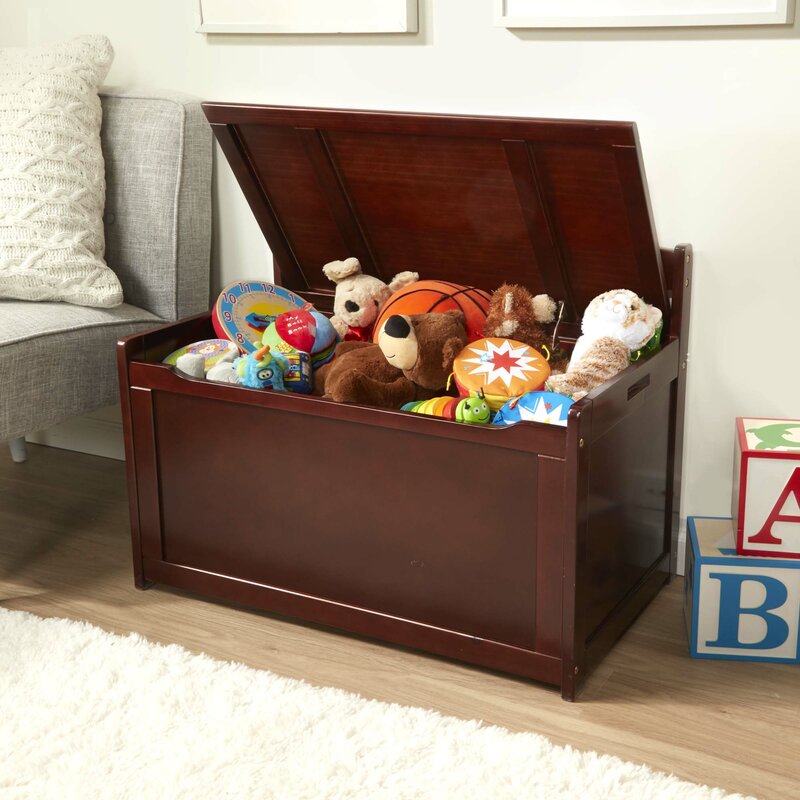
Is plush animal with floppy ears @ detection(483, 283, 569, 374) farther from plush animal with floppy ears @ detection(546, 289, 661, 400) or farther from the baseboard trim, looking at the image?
the baseboard trim

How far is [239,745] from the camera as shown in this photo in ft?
4.60

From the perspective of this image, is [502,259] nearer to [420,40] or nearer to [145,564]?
[420,40]

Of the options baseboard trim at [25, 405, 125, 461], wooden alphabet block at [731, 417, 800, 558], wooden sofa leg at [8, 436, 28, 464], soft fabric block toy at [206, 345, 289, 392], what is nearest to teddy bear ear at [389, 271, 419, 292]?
soft fabric block toy at [206, 345, 289, 392]

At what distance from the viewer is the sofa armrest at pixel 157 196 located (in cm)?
202

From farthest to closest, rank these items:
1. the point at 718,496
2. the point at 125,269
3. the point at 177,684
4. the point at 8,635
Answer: the point at 125,269 → the point at 718,496 → the point at 8,635 → the point at 177,684

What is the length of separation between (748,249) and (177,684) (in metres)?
1.14

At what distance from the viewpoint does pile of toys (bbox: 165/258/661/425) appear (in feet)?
5.13

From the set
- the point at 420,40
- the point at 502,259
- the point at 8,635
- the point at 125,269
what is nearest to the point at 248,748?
the point at 8,635

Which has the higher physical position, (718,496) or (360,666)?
(718,496)

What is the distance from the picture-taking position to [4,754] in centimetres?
139

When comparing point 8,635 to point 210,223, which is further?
point 210,223

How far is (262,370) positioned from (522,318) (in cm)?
43

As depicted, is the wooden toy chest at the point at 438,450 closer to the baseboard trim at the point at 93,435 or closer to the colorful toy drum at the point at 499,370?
the colorful toy drum at the point at 499,370

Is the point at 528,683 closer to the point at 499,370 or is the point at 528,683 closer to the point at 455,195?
the point at 499,370
